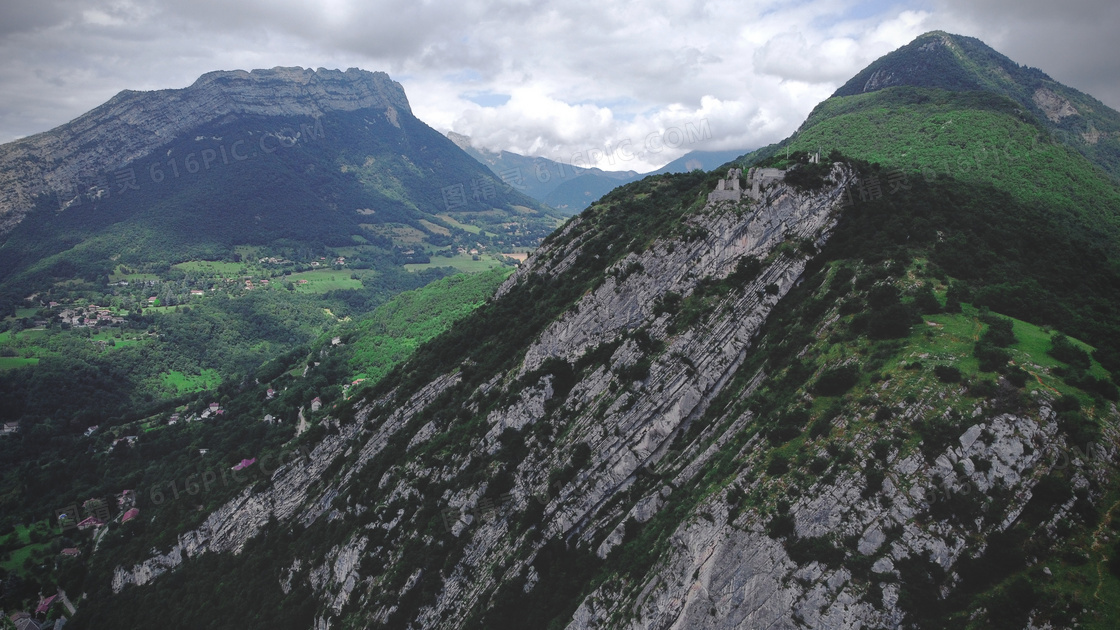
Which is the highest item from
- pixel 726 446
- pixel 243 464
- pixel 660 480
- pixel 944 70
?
pixel 944 70

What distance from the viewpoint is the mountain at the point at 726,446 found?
30344 millimetres

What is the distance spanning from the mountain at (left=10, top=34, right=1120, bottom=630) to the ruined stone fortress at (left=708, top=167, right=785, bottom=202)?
299 millimetres

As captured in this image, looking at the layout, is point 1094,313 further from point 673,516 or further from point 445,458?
point 445,458

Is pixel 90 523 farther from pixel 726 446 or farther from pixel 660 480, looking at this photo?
pixel 726 446

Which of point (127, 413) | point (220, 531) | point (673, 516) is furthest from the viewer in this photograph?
point (127, 413)

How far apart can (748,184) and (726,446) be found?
27909 mm

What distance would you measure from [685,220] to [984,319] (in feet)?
86.6

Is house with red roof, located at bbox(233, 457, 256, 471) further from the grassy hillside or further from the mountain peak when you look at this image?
the mountain peak

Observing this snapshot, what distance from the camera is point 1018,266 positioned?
4775cm

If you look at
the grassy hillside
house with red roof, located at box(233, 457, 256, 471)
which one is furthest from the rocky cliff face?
the grassy hillside

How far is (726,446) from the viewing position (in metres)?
40.8

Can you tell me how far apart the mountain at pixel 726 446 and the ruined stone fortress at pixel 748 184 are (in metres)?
0.30

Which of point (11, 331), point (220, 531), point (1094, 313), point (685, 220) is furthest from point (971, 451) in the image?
point (11, 331)

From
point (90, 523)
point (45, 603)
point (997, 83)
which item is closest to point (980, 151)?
point (997, 83)
